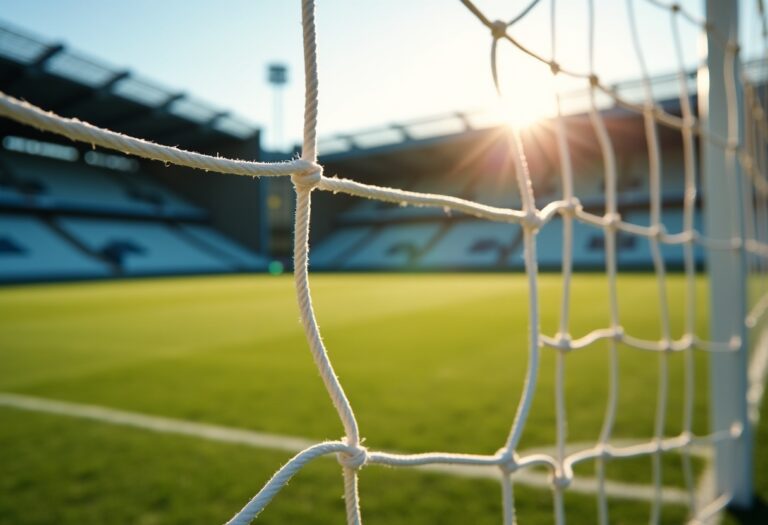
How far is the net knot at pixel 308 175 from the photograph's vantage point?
524 mm

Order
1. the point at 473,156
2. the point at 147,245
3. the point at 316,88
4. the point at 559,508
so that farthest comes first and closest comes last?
the point at 473,156 < the point at 147,245 < the point at 559,508 < the point at 316,88

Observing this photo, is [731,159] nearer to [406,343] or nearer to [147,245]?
[406,343]

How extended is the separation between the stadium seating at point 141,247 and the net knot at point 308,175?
1522 cm

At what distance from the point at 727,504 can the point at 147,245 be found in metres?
16.8

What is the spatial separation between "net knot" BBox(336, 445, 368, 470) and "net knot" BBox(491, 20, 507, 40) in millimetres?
588

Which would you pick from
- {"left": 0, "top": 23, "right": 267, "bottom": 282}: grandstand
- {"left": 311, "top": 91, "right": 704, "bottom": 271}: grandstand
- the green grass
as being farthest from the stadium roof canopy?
the green grass

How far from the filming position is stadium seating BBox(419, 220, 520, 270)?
17172 mm

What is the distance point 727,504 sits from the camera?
129 centimetres

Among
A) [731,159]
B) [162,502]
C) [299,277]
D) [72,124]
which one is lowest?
[162,502]

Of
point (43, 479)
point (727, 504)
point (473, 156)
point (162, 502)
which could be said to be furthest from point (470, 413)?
point (473, 156)

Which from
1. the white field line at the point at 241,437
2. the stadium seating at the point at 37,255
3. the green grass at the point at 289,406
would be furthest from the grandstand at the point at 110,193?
the white field line at the point at 241,437

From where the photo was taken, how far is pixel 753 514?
4.11 ft

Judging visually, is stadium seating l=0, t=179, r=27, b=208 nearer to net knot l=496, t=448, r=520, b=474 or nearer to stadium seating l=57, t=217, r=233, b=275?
stadium seating l=57, t=217, r=233, b=275

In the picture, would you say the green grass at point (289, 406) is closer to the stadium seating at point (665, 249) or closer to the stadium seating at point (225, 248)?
the stadium seating at point (665, 249)
